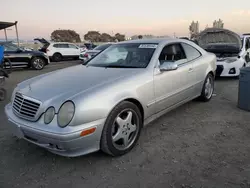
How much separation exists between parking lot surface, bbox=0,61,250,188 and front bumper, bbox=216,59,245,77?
13.8 ft

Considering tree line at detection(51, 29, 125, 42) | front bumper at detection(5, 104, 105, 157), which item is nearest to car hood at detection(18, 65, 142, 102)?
front bumper at detection(5, 104, 105, 157)

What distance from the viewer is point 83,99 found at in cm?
258

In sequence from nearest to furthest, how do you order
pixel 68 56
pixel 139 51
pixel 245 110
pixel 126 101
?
pixel 126 101, pixel 139 51, pixel 245 110, pixel 68 56

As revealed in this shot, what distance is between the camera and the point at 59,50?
58.4ft

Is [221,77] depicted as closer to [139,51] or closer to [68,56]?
[139,51]

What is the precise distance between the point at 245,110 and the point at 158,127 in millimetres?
1974

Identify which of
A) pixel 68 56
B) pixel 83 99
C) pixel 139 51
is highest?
pixel 139 51

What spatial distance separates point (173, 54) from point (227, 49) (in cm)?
499

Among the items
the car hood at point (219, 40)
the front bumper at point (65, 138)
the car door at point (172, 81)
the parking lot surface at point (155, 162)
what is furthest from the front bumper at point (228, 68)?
the front bumper at point (65, 138)

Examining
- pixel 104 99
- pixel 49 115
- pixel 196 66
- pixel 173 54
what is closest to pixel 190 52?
pixel 196 66

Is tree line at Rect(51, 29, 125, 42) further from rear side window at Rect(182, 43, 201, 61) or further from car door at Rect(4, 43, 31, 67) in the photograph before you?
rear side window at Rect(182, 43, 201, 61)

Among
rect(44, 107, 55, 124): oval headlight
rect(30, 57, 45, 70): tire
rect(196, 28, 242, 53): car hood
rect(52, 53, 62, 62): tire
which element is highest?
rect(196, 28, 242, 53): car hood

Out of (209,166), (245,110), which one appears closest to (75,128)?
(209,166)

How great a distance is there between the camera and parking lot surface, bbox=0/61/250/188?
8.26 feet
